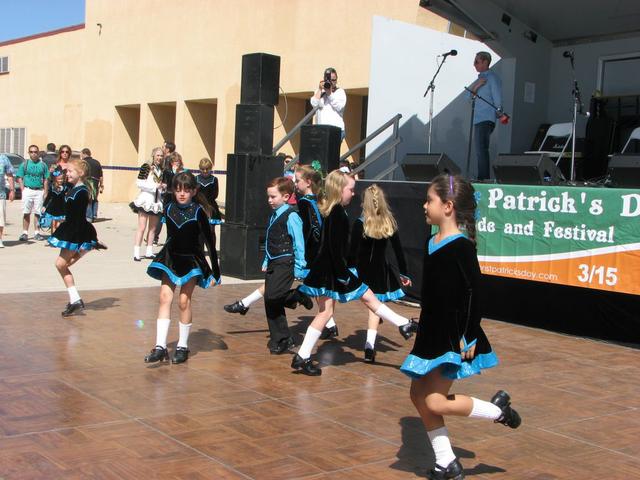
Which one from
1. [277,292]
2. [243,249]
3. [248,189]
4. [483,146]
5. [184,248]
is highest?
[483,146]

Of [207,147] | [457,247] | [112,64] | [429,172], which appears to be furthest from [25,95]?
[457,247]

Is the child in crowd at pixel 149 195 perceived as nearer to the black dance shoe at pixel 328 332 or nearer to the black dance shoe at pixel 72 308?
the black dance shoe at pixel 72 308

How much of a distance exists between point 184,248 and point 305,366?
146 centimetres

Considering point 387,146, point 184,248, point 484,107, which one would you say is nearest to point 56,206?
point 184,248

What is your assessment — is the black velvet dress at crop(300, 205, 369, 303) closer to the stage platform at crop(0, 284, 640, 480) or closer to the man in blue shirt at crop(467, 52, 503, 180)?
the stage platform at crop(0, 284, 640, 480)

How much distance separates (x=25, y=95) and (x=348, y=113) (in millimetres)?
20808

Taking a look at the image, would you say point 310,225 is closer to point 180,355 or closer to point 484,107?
point 180,355

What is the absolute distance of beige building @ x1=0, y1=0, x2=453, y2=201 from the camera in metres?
20.5

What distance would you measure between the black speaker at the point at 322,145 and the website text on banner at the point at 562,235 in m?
2.88

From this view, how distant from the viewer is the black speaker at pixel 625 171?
9.62 metres

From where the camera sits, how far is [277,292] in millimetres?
7508

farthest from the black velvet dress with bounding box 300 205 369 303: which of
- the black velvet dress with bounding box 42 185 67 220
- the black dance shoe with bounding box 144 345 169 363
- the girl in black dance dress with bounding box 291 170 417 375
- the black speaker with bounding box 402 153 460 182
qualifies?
the black speaker with bounding box 402 153 460 182

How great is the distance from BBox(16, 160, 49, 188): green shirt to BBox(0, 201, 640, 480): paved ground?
23.9 feet

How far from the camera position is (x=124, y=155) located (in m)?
30.6
